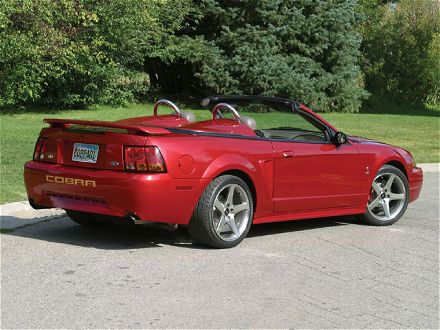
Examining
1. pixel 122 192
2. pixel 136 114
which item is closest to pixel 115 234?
pixel 122 192

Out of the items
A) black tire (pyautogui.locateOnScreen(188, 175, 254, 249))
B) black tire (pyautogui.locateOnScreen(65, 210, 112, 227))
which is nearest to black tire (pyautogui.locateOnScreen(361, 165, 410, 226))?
black tire (pyautogui.locateOnScreen(188, 175, 254, 249))

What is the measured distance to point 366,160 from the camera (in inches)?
334

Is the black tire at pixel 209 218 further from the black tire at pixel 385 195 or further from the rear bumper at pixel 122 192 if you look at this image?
the black tire at pixel 385 195

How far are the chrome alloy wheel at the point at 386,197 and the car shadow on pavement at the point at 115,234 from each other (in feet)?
2.23

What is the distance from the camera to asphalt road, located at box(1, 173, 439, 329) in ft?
17.2

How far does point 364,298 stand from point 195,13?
24.6 m

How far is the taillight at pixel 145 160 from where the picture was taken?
6.68 meters

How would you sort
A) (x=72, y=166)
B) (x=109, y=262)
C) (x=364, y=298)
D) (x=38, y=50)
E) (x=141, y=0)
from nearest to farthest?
1. (x=364, y=298)
2. (x=109, y=262)
3. (x=72, y=166)
4. (x=38, y=50)
5. (x=141, y=0)

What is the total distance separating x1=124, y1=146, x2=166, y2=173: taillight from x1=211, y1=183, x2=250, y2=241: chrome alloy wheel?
67 centimetres

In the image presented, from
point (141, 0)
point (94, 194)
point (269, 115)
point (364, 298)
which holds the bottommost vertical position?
point (364, 298)

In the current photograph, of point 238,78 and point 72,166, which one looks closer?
point 72,166

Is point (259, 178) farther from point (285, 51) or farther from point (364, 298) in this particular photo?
point (285, 51)

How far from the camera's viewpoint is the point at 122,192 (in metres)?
6.65

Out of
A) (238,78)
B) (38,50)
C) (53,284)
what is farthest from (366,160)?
(238,78)
